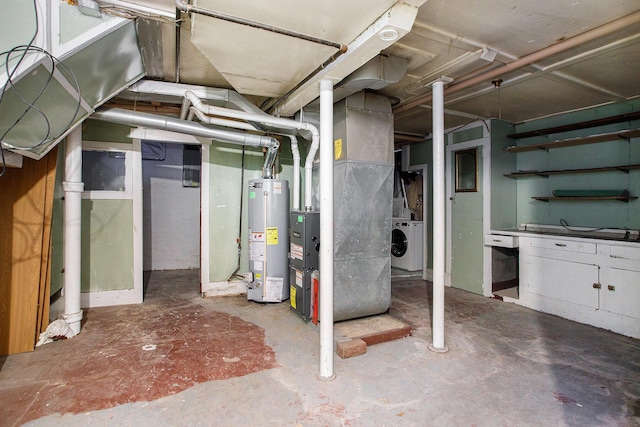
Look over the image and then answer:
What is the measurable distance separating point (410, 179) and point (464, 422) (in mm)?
4418

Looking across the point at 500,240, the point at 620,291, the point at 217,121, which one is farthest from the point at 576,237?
the point at 217,121

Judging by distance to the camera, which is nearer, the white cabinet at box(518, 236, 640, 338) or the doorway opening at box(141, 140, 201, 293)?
the white cabinet at box(518, 236, 640, 338)

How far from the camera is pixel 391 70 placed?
8.18ft

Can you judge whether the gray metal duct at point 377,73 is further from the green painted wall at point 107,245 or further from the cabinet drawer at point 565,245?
the green painted wall at point 107,245

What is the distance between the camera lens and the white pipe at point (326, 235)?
2.15m

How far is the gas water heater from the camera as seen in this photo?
378cm

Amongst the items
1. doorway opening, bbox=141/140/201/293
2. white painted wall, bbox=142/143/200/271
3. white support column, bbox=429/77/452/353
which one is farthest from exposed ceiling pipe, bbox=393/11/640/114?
white painted wall, bbox=142/143/200/271

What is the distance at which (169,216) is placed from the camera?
223 inches

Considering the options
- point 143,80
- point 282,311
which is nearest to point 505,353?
point 282,311

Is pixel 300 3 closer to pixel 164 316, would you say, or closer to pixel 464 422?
pixel 464 422

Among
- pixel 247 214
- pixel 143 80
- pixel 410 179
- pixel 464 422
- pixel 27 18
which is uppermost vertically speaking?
pixel 143 80

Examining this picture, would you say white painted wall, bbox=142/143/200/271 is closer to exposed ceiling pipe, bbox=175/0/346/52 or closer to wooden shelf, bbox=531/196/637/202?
exposed ceiling pipe, bbox=175/0/346/52

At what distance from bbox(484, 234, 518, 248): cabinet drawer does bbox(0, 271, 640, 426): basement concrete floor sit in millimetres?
955

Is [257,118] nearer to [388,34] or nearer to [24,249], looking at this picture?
[388,34]
